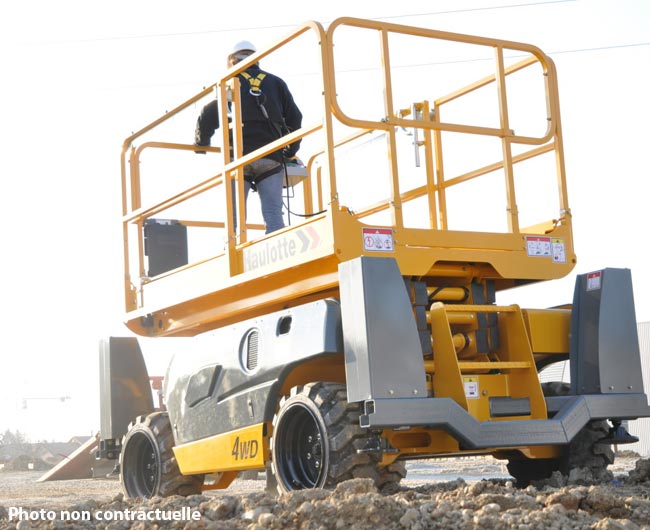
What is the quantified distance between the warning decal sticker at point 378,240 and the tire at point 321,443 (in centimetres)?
94

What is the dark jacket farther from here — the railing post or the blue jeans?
the railing post

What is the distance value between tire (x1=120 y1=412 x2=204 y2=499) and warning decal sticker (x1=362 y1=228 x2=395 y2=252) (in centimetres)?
281

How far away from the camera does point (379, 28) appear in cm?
765

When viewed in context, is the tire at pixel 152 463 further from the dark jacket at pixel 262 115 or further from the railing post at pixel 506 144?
the railing post at pixel 506 144

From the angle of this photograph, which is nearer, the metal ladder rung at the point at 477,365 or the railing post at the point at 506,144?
the metal ladder rung at the point at 477,365

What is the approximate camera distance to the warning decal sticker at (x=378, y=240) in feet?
24.1

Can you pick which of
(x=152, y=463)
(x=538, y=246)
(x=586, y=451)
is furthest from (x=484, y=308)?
(x=152, y=463)

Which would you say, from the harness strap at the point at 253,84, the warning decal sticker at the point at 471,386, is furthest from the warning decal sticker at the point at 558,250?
the harness strap at the point at 253,84

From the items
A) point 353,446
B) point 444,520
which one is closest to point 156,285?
point 353,446

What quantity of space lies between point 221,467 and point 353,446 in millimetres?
1691

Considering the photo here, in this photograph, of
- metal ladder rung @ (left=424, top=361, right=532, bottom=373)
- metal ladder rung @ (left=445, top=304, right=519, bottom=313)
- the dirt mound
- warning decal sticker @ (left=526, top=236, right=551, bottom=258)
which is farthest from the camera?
the dirt mound

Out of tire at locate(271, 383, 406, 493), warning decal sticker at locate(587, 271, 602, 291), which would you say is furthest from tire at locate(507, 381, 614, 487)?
tire at locate(271, 383, 406, 493)

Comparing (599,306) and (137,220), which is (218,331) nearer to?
(137,220)

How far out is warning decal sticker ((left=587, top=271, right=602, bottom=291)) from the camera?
7980 mm
